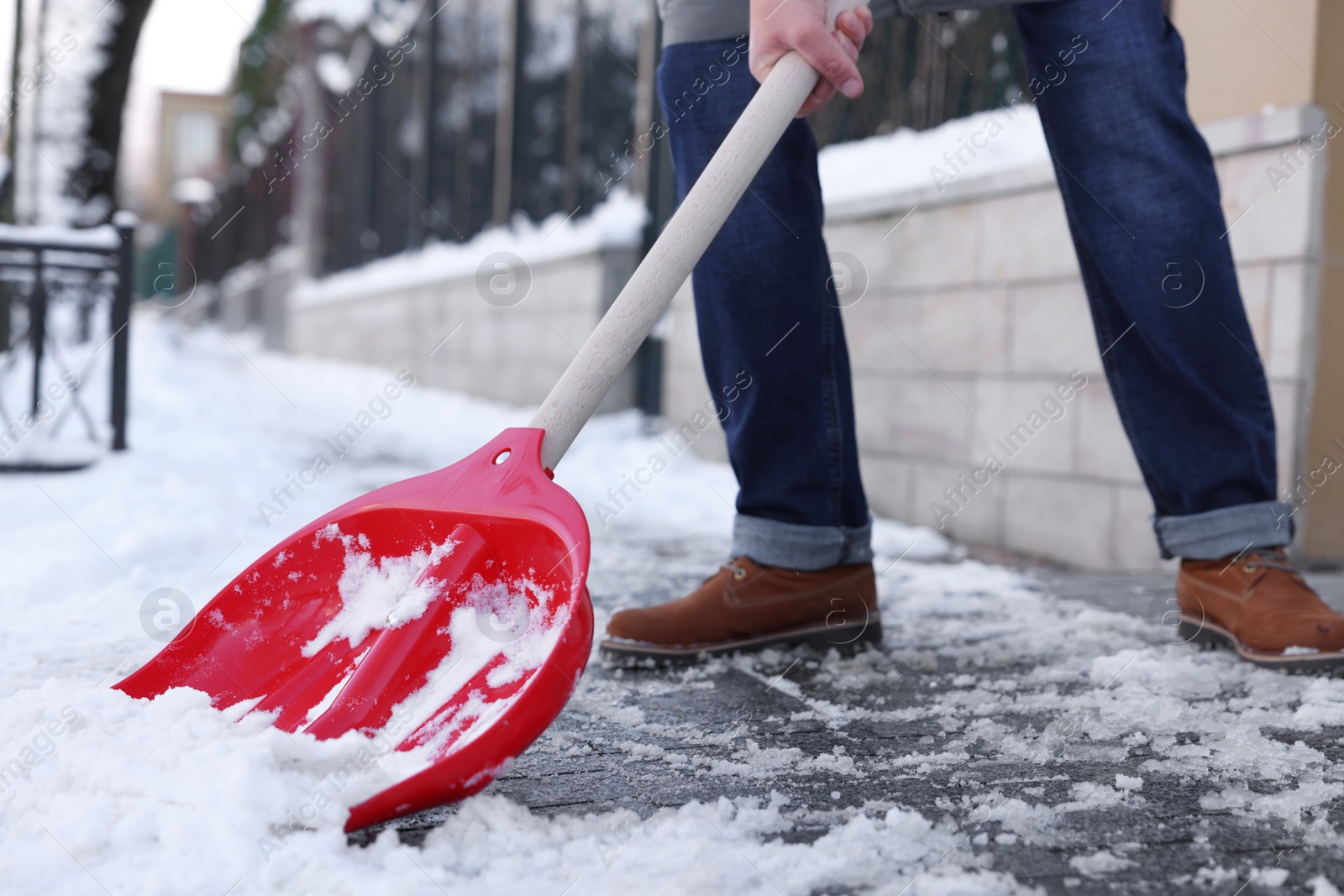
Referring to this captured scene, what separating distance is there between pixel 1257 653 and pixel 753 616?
0.70 meters

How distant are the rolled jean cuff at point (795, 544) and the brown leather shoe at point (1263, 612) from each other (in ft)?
1.66

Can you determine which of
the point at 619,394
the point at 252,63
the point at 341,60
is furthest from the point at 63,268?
the point at 252,63

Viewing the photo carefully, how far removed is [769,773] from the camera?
1.16 meters

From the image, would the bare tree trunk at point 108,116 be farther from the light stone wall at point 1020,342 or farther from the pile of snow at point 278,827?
the pile of snow at point 278,827

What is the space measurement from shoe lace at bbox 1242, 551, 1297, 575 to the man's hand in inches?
33.7

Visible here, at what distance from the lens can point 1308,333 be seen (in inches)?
84.6

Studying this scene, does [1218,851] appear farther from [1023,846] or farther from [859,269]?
[859,269]

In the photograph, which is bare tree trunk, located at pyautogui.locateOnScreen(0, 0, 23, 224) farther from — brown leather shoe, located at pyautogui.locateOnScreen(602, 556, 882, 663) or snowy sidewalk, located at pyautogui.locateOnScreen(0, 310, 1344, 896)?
brown leather shoe, located at pyautogui.locateOnScreen(602, 556, 882, 663)

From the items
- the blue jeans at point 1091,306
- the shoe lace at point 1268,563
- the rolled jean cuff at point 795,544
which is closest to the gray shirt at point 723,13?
the blue jeans at point 1091,306

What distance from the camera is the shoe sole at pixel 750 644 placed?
5.27 ft

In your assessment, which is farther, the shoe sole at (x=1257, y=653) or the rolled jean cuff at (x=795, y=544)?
the rolled jean cuff at (x=795, y=544)

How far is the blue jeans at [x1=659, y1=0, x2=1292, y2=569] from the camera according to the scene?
1567 mm

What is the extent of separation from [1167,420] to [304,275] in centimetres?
1206

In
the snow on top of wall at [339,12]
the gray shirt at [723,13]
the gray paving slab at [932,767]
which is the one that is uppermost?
A: the snow on top of wall at [339,12]
